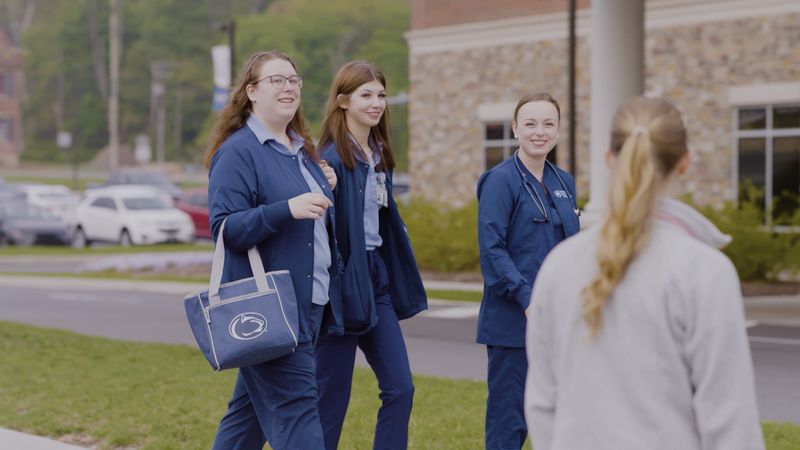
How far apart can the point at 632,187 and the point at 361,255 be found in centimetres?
291

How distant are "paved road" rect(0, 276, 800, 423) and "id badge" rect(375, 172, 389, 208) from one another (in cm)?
399

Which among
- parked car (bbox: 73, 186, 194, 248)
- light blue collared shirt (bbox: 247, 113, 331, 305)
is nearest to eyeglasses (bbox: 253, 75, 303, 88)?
light blue collared shirt (bbox: 247, 113, 331, 305)

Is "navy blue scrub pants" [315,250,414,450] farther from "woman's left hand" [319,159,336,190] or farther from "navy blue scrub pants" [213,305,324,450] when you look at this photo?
"navy blue scrub pants" [213,305,324,450]

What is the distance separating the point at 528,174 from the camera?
18.7 feet

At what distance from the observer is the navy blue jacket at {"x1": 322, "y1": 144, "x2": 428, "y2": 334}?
5.56m

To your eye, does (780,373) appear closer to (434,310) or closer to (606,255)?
(434,310)

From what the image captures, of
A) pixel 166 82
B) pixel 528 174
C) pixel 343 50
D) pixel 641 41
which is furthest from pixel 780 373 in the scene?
pixel 166 82

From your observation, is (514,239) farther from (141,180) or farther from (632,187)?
(141,180)

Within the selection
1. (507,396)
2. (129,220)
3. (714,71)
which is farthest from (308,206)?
(129,220)

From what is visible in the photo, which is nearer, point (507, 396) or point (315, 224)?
point (315, 224)

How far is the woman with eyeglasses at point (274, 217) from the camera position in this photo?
4855 millimetres

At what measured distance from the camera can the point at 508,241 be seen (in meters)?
5.66

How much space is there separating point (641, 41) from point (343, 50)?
65.3 meters

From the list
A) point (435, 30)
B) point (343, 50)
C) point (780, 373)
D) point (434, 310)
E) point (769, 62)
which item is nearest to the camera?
point (780, 373)
